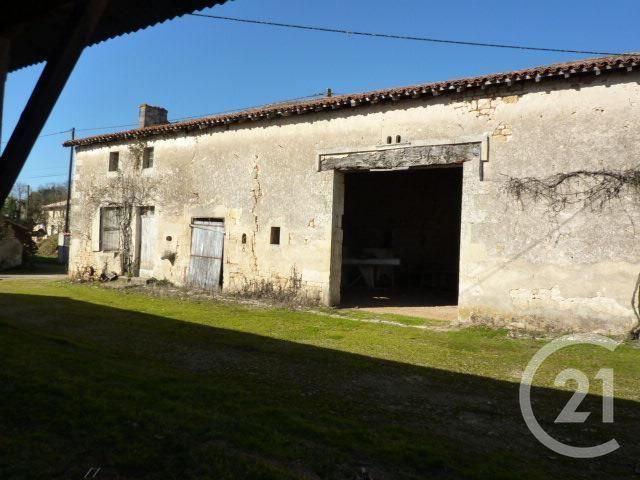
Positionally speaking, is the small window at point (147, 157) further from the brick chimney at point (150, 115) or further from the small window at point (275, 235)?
the small window at point (275, 235)

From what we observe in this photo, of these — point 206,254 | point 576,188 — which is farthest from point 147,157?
point 576,188

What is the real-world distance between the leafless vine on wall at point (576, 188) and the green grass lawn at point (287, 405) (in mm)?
2500

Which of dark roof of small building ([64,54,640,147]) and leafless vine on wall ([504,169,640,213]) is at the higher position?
dark roof of small building ([64,54,640,147])

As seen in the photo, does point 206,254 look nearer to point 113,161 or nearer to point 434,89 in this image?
point 113,161

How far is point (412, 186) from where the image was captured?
54.0ft

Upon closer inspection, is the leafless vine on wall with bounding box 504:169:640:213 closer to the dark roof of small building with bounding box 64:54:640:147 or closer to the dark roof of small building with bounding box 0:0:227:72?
the dark roof of small building with bounding box 64:54:640:147

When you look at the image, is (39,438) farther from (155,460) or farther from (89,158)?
(89,158)

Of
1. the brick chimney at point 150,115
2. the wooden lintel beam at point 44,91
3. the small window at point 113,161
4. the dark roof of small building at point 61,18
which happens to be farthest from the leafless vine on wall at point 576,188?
the brick chimney at point 150,115

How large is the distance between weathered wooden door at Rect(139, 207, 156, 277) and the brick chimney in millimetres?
4064

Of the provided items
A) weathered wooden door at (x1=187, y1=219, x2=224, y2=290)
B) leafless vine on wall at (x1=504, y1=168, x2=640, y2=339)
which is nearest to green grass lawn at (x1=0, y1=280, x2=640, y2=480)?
leafless vine on wall at (x1=504, y1=168, x2=640, y2=339)

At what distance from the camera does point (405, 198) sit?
1667 cm

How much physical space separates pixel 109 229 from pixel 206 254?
487cm

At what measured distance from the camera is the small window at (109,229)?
15703 mm

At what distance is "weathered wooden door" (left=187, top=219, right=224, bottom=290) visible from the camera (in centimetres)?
1292
